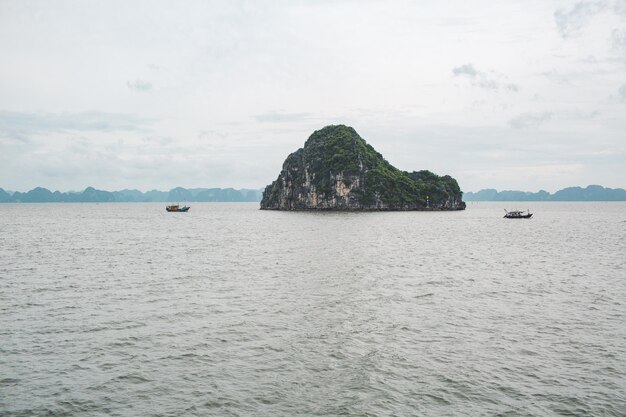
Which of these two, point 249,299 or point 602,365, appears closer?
point 602,365

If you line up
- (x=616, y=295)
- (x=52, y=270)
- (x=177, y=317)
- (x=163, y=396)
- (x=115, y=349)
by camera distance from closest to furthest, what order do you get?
1. (x=163, y=396)
2. (x=115, y=349)
3. (x=177, y=317)
4. (x=616, y=295)
5. (x=52, y=270)

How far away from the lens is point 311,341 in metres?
23.7

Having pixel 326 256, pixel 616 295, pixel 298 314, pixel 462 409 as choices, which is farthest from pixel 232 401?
pixel 326 256

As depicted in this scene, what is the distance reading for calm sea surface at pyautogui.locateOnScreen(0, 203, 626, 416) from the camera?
16969 mm

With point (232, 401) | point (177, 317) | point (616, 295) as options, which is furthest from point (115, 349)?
point (616, 295)

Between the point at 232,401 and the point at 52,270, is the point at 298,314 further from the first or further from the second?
the point at 52,270

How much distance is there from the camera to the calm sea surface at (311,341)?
17.0 m

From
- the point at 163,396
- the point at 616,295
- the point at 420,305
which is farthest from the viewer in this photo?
the point at 616,295

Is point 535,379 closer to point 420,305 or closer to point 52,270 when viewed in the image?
point 420,305

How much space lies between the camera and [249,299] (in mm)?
33219

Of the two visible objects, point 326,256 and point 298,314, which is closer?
point 298,314

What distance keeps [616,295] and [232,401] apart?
3140 centimetres

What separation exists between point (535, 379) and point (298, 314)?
14429 mm

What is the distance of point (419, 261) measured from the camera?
54469 millimetres
